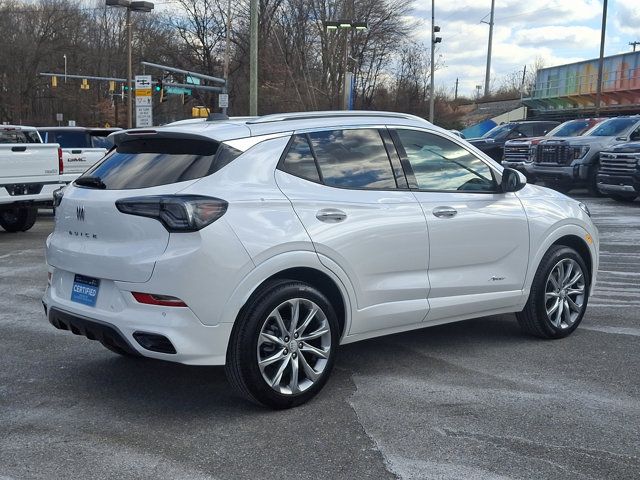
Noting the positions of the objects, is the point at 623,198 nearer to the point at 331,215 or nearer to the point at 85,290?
the point at 331,215

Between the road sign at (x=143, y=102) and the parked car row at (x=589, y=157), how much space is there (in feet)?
37.2

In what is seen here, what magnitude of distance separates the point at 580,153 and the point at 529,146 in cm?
346

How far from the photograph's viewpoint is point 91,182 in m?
4.75

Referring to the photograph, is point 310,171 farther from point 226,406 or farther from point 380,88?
point 380,88

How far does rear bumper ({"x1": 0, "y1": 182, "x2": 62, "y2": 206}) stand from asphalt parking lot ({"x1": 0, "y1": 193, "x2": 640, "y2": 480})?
6210 millimetres

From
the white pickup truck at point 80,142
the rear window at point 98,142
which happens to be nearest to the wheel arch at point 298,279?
the white pickup truck at point 80,142

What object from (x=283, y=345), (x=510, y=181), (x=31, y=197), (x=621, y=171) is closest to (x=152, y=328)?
(x=283, y=345)

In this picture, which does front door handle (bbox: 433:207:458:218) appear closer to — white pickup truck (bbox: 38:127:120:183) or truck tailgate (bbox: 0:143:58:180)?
truck tailgate (bbox: 0:143:58:180)

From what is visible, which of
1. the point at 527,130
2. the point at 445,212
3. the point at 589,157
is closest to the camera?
the point at 445,212

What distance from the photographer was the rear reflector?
4.10 meters

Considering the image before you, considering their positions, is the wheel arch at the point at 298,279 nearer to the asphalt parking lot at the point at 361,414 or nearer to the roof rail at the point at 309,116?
the asphalt parking lot at the point at 361,414

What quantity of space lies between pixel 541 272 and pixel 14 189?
9.16 m

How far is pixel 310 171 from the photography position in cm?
475

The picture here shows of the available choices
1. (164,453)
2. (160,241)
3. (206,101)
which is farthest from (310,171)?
(206,101)
